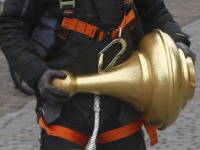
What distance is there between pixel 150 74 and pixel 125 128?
0.38m

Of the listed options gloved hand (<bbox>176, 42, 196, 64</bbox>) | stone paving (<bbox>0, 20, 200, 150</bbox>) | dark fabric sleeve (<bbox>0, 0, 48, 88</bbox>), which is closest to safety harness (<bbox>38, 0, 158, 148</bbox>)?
dark fabric sleeve (<bbox>0, 0, 48, 88</bbox>)

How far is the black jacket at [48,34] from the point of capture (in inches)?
87.8

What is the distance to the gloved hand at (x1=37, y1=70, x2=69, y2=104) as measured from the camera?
2076mm

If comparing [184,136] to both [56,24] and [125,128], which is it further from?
[56,24]

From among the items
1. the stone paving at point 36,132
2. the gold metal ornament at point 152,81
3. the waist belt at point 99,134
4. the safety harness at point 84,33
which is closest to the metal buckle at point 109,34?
the safety harness at point 84,33

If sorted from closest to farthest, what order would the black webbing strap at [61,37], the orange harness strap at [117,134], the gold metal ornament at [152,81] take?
the gold metal ornament at [152,81] → the black webbing strap at [61,37] → the orange harness strap at [117,134]

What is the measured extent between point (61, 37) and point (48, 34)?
0.08 meters

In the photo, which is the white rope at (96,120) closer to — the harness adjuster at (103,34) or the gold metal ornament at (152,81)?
the gold metal ornament at (152,81)

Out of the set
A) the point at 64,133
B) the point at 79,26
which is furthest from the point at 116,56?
the point at 64,133

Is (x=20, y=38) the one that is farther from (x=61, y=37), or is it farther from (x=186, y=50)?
(x=186, y=50)

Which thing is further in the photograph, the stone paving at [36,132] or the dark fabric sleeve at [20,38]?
the stone paving at [36,132]

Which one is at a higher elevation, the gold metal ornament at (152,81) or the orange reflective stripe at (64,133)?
the gold metal ornament at (152,81)

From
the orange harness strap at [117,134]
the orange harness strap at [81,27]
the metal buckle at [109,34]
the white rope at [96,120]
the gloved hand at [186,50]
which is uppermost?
the orange harness strap at [81,27]

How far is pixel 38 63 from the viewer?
2201 mm
